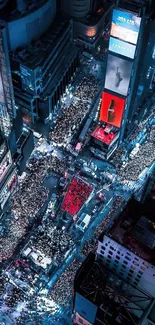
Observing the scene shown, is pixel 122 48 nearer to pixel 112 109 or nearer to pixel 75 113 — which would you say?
pixel 112 109

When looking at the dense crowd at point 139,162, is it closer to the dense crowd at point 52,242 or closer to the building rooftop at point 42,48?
the dense crowd at point 52,242

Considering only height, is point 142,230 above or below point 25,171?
above

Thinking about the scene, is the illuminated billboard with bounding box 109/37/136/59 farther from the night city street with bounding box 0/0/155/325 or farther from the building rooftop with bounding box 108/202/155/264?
the building rooftop with bounding box 108/202/155/264

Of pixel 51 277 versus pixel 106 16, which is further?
pixel 106 16

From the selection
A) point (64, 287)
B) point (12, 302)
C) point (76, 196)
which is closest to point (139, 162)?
point (76, 196)

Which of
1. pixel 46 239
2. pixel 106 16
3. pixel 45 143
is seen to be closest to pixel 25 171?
pixel 45 143

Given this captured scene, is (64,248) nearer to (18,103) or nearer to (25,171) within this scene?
(25,171)

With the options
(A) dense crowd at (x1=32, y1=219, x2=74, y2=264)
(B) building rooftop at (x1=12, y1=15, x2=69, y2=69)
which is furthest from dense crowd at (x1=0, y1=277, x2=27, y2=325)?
(B) building rooftop at (x1=12, y1=15, x2=69, y2=69)
